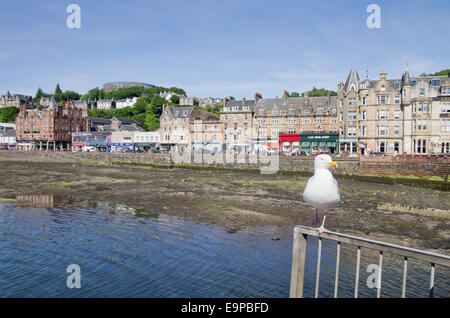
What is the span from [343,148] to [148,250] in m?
59.3

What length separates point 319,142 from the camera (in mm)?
71750

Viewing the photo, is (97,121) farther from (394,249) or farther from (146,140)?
(394,249)

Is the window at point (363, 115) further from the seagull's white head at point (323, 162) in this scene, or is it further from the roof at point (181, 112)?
the seagull's white head at point (323, 162)

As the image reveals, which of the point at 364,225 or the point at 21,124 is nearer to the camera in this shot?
the point at 364,225

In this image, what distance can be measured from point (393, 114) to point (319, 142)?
51.6 ft

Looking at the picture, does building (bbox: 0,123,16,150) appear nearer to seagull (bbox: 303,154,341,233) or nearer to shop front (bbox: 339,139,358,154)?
shop front (bbox: 339,139,358,154)

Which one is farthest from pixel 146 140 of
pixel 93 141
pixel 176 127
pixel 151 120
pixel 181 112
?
pixel 151 120

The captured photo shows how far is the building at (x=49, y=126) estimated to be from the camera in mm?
112875

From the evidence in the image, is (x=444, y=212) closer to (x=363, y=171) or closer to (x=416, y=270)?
(x=416, y=270)

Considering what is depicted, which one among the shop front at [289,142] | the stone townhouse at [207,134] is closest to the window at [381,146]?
the shop front at [289,142]

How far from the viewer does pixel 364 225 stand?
18.5 metres
